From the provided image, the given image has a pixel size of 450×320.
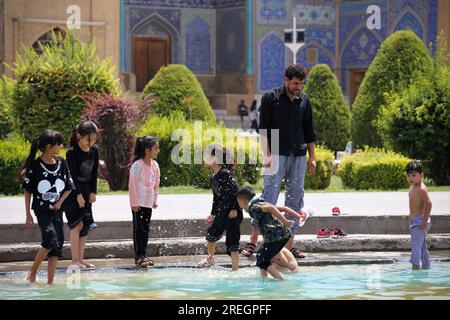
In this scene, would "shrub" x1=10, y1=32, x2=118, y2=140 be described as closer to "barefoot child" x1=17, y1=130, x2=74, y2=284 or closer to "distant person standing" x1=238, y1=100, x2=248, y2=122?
"barefoot child" x1=17, y1=130, x2=74, y2=284

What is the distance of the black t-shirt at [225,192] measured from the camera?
9328 millimetres

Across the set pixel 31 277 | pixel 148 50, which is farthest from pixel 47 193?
pixel 148 50

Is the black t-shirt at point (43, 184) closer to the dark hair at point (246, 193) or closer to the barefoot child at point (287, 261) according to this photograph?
the dark hair at point (246, 193)

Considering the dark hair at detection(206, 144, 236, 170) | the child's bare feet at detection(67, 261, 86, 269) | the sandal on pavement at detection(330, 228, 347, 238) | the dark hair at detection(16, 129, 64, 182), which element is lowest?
the child's bare feet at detection(67, 261, 86, 269)

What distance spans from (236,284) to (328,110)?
16895mm

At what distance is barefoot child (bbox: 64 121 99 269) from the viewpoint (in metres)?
9.26

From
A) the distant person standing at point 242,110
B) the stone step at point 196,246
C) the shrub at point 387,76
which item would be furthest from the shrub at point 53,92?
the distant person standing at point 242,110

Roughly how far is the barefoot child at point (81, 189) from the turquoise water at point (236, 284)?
416 mm

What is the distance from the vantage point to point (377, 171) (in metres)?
16.9

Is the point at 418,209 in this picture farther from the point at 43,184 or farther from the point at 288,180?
the point at 43,184

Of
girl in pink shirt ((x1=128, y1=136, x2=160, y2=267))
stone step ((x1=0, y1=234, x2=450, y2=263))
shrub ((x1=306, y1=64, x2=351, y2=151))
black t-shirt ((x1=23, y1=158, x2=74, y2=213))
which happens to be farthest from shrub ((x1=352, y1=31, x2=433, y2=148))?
black t-shirt ((x1=23, y1=158, x2=74, y2=213))

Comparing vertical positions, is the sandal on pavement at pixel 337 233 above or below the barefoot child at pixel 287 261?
above

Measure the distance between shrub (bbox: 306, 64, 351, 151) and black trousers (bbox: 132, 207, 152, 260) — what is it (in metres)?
15.7
